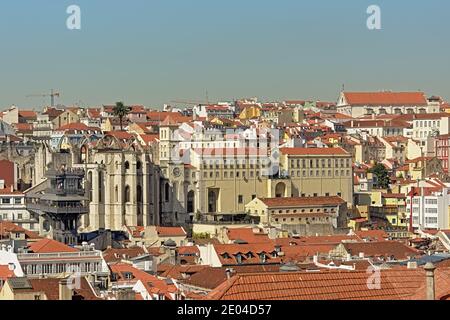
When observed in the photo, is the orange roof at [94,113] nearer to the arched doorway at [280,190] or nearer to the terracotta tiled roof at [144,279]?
the arched doorway at [280,190]

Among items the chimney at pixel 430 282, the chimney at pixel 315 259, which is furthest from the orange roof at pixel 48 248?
the chimney at pixel 430 282

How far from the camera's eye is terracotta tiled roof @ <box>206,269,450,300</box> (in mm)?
7375

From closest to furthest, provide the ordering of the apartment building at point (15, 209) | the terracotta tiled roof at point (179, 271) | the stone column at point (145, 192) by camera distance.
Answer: the terracotta tiled roof at point (179, 271)
the apartment building at point (15, 209)
the stone column at point (145, 192)

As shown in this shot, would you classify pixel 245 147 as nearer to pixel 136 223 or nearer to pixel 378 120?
pixel 136 223

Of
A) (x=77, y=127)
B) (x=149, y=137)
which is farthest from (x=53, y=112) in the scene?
(x=149, y=137)

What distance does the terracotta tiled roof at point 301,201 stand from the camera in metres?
32.8

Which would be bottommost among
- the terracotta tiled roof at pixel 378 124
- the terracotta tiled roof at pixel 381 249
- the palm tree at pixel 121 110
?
the terracotta tiled roof at pixel 381 249

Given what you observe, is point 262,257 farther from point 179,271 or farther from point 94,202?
point 94,202

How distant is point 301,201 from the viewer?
3325cm

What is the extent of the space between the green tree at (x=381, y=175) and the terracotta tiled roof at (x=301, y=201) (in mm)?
4854

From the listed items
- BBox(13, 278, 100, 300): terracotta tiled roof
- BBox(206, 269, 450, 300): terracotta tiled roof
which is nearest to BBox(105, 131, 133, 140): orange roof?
BBox(13, 278, 100, 300): terracotta tiled roof
